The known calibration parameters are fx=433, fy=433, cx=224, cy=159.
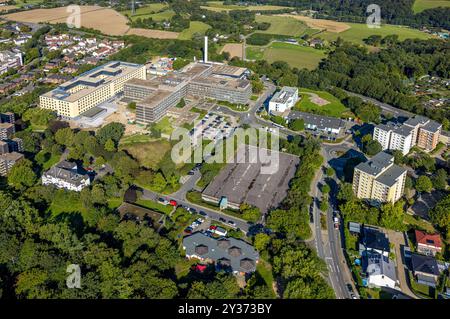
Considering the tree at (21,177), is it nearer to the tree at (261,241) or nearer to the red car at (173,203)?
the red car at (173,203)

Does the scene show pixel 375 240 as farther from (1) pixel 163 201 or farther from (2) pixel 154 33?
(2) pixel 154 33

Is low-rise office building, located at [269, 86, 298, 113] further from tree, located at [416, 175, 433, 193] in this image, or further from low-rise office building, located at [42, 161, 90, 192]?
low-rise office building, located at [42, 161, 90, 192]

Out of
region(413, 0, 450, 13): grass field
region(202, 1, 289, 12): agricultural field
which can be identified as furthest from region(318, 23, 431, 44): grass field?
region(202, 1, 289, 12): agricultural field

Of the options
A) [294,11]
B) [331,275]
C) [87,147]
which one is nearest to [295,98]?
[87,147]

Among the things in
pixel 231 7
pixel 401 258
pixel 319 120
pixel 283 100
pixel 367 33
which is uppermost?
pixel 231 7

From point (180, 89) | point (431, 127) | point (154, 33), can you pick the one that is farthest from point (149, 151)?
point (154, 33)

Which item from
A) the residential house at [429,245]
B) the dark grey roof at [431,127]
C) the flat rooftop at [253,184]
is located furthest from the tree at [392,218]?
the dark grey roof at [431,127]
